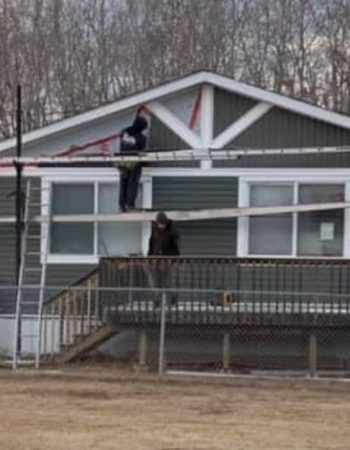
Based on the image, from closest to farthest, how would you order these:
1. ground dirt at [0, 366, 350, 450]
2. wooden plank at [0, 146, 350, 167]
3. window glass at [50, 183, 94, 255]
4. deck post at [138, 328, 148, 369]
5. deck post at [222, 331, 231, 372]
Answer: ground dirt at [0, 366, 350, 450] → deck post at [222, 331, 231, 372] → deck post at [138, 328, 148, 369] → wooden plank at [0, 146, 350, 167] → window glass at [50, 183, 94, 255]

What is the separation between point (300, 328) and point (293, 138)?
149 inches

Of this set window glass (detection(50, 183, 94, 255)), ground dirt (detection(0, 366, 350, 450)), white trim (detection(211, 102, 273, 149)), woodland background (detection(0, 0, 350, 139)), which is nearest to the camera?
ground dirt (detection(0, 366, 350, 450))

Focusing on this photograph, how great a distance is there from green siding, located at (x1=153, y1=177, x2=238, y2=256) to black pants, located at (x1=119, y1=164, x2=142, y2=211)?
1.60ft

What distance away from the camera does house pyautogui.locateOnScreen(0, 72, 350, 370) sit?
21719 millimetres

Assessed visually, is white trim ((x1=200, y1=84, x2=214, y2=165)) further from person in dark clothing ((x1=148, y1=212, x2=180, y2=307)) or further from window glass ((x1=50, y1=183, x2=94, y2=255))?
window glass ((x1=50, y1=183, x2=94, y2=255))

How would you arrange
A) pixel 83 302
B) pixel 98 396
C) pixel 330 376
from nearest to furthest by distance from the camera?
pixel 98 396, pixel 330 376, pixel 83 302

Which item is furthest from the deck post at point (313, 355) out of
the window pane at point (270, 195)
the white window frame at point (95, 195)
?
the white window frame at point (95, 195)

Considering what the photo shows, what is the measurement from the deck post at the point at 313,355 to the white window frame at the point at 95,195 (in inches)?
147

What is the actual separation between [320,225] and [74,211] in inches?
174

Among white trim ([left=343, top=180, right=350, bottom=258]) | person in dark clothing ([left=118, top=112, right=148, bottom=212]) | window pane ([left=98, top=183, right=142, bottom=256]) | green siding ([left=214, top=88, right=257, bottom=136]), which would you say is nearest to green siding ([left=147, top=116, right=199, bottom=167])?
person in dark clothing ([left=118, top=112, right=148, bottom=212])

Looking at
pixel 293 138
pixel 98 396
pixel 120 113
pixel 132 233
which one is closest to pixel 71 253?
pixel 132 233

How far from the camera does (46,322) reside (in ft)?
71.8

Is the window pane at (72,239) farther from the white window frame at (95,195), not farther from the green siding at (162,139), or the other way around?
the green siding at (162,139)

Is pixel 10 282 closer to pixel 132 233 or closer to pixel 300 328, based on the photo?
pixel 132 233
